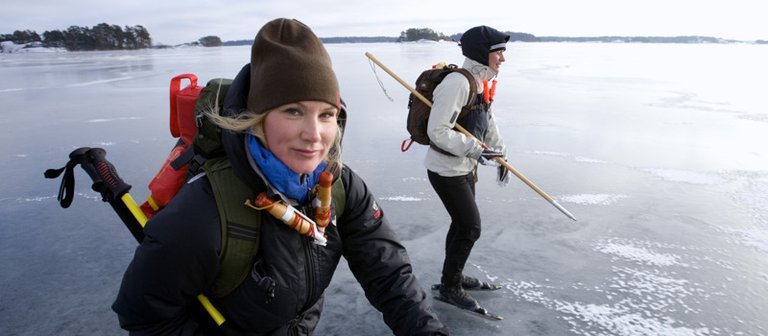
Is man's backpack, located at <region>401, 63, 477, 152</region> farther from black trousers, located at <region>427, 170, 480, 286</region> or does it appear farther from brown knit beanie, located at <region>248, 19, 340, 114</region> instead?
brown knit beanie, located at <region>248, 19, 340, 114</region>

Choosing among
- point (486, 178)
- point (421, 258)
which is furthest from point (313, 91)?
point (486, 178)

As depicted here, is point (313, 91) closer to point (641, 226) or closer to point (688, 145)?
point (641, 226)

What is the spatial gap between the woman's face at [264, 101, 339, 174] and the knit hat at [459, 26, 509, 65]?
6.50ft

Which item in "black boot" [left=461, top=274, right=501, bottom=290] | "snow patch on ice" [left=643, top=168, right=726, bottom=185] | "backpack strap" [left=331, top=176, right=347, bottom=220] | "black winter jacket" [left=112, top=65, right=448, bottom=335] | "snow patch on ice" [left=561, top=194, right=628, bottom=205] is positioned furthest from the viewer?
"snow patch on ice" [left=643, top=168, right=726, bottom=185]

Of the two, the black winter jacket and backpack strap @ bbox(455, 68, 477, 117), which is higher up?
backpack strap @ bbox(455, 68, 477, 117)

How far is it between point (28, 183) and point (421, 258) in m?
4.54

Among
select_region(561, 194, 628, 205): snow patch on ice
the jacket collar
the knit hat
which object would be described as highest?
the knit hat

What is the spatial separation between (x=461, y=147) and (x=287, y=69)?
1.84 m

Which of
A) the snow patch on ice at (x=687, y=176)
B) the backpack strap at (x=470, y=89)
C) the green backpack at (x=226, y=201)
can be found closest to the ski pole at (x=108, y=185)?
the green backpack at (x=226, y=201)

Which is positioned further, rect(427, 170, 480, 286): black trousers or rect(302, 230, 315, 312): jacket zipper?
rect(427, 170, 480, 286): black trousers

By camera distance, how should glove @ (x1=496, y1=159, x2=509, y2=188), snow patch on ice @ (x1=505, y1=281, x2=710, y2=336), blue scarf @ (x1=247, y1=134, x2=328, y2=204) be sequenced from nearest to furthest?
blue scarf @ (x1=247, y1=134, x2=328, y2=204) → snow patch on ice @ (x1=505, y1=281, x2=710, y2=336) → glove @ (x1=496, y1=159, x2=509, y2=188)

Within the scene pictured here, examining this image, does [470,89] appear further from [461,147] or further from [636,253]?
[636,253]

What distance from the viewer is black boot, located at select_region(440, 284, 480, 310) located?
10.2ft

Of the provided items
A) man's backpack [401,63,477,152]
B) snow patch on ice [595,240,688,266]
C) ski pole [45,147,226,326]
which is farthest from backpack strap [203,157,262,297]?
snow patch on ice [595,240,688,266]
